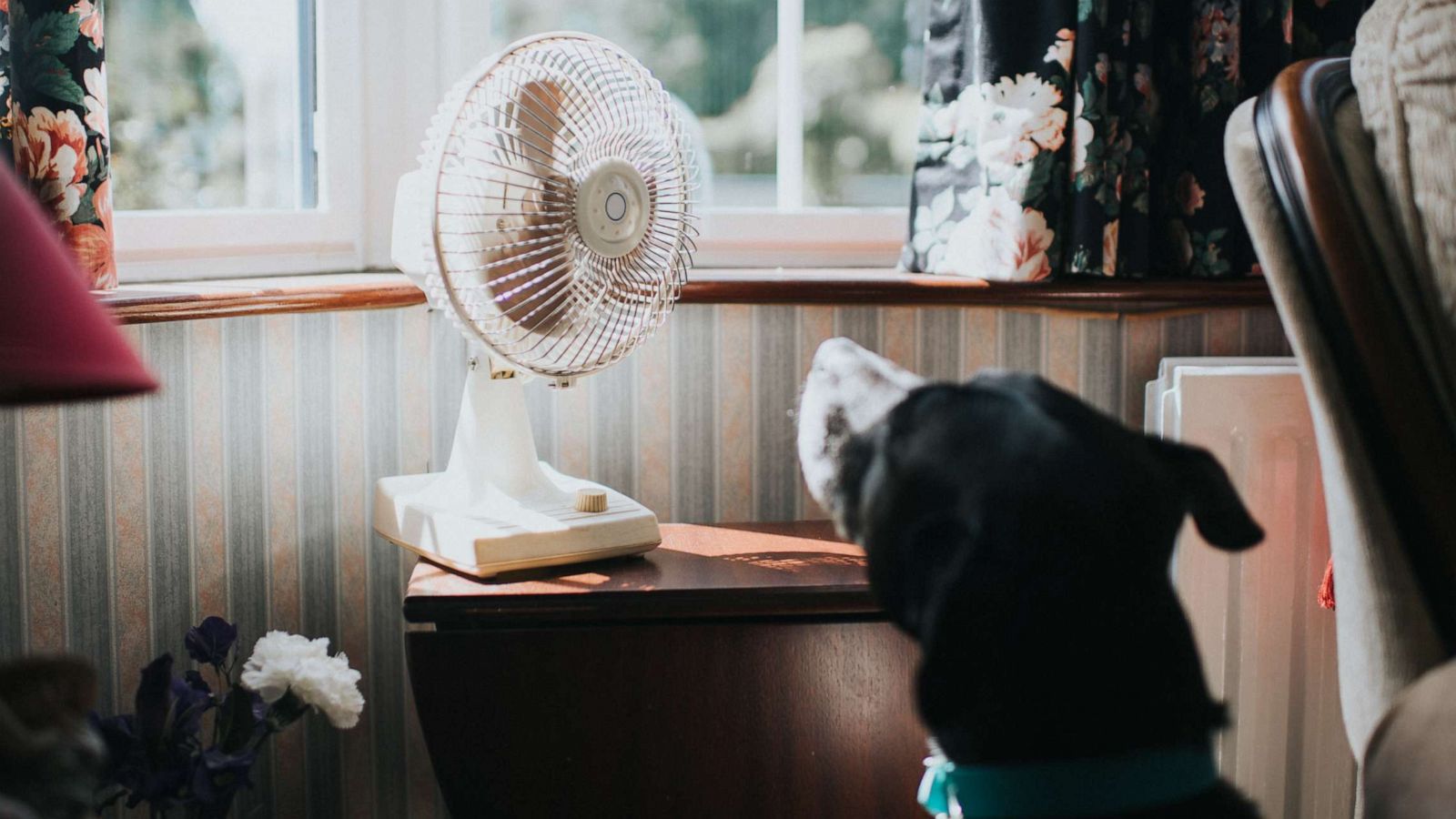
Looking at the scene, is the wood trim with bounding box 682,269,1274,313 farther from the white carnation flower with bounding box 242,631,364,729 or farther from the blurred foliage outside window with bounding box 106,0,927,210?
the white carnation flower with bounding box 242,631,364,729

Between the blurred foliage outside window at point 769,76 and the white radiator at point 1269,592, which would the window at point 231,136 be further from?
the white radiator at point 1269,592

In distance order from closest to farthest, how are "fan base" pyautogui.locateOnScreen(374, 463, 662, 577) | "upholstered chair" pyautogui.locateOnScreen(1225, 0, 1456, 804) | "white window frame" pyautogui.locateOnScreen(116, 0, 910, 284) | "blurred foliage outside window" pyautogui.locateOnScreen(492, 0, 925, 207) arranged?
1. "upholstered chair" pyautogui.locateOnScreen(1225, 0, 1456, 804)
2. "fan base" pyautogui.locateOnScreen(374, 463, 662, 577)
3. "white window frame" pyautogui.locateOnScreen(116, 0, 910, 284)
4. "blurred foliage outside window" pyautogui.locateOnScreen(492, 0, 925, 207)

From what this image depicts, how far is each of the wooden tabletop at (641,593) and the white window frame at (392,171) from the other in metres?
0.57

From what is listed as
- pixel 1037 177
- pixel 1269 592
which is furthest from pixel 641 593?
pixel 1269 592

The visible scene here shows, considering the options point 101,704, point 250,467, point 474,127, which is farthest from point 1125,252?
point 101,704

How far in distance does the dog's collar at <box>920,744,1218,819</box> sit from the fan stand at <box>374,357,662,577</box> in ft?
2.16

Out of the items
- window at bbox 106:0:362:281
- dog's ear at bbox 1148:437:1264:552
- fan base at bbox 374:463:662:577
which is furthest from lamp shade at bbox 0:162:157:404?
window at bbox 106:0:362:281

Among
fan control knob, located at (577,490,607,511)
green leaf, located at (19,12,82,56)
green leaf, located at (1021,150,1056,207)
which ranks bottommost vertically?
fan control knob, located at (577,490,607,511)

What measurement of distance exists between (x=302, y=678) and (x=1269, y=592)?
3.83 feet

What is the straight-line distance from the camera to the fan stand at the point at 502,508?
4.22ft

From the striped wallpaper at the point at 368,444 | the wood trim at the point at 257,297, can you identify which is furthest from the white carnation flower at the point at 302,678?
the wood trim at the point at 257,297

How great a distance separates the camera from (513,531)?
50.3 inches

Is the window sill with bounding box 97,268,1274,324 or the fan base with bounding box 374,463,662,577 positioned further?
the window sill with bounding box 97,268,1274,324

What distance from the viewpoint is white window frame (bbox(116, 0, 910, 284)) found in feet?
5.51
